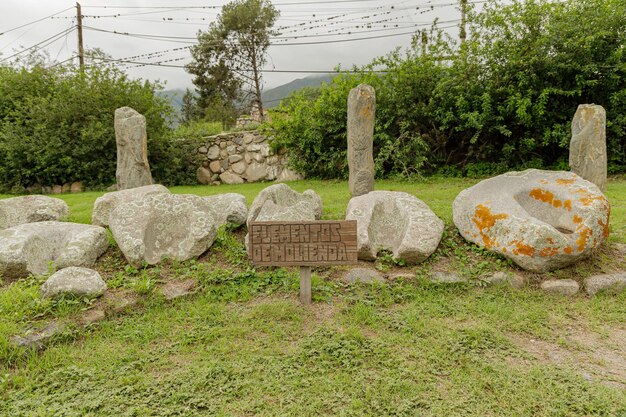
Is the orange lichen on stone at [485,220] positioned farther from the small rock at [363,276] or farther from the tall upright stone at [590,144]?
the tall upright stone at [590,144]

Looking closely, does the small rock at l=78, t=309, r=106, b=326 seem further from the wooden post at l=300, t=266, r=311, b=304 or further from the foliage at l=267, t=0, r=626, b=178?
the foliage at l=267, t=0, r=626, b=178

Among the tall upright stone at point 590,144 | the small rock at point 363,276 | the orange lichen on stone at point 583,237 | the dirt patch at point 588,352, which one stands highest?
the tall upright stone at point 590,144

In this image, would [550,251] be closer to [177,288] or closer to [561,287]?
[561,287]

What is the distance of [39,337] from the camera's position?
3.22 m

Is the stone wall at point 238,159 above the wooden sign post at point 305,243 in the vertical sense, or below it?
above

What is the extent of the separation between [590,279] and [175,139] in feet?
37.4

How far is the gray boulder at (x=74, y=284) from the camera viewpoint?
3.72 metres

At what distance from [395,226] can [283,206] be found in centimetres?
153

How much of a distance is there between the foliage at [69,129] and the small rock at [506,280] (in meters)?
9.91

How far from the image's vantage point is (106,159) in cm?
1109

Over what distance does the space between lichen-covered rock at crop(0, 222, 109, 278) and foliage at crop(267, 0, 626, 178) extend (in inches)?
289

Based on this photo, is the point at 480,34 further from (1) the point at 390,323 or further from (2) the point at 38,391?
(2) the point at 38,391

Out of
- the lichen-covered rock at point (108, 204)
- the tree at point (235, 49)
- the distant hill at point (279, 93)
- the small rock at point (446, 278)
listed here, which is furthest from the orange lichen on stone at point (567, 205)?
the tree at point (235, 49)

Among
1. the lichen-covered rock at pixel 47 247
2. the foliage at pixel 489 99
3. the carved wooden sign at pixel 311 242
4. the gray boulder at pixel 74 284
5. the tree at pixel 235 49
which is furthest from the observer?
the tree at pixel 235 49
